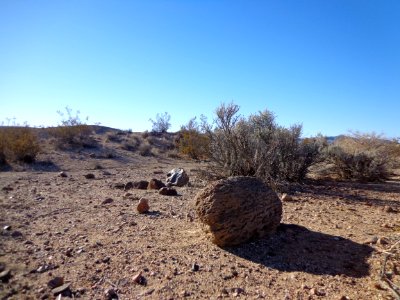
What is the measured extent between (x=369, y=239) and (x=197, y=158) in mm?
13575

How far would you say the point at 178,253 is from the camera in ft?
13.6

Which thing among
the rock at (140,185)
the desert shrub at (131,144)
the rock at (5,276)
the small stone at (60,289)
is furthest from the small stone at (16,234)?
the desert shrub at (131,144)

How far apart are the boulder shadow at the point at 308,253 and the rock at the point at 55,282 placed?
1745 mm

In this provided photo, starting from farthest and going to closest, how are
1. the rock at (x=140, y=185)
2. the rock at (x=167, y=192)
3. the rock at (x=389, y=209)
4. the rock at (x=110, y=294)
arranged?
the rock at (x=140, y=185), the rock at (x=167, y=192), the rock at (x=389, y=209), the rock at (x=110, y=294)

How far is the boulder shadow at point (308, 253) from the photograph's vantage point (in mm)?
3809

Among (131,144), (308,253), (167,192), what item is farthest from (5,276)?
(131,144)

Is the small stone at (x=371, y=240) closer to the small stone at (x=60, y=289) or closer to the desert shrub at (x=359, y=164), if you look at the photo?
the small stone at (x=60, y=289)

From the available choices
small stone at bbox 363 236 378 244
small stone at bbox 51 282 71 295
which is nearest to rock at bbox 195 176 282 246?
small stone at bbox 363 236 378 244

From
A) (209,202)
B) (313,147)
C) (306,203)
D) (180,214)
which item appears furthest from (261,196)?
(313,147)

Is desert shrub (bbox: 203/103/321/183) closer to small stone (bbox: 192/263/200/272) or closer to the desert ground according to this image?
the desert ground

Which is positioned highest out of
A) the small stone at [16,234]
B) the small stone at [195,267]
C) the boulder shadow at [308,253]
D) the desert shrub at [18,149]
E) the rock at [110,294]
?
the desert shrub at [18,149]

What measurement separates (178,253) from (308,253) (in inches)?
55.9

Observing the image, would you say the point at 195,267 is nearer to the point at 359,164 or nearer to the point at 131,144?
the point at 359,164

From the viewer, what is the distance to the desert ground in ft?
11.1
